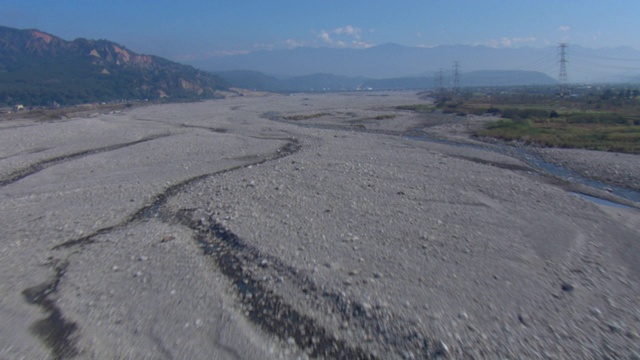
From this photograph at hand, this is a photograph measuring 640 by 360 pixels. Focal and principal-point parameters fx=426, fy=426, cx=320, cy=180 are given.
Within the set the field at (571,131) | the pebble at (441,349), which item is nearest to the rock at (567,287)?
the pebble at (441,349)

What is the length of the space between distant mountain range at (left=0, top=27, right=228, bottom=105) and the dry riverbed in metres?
82.9

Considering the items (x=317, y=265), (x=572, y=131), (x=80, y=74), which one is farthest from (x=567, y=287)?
(x=80, y=74)

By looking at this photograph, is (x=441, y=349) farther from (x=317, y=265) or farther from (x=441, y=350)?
(x=317, y=265)

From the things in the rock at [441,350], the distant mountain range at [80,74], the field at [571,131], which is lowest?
the rock at [441,350]

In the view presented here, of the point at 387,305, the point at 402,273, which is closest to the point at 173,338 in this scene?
the point at 387,305

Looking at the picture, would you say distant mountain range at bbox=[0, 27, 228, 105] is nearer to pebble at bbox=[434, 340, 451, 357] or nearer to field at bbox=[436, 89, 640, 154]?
field at bbox=[436, 89, 640, 154]

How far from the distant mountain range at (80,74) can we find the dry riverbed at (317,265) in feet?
272

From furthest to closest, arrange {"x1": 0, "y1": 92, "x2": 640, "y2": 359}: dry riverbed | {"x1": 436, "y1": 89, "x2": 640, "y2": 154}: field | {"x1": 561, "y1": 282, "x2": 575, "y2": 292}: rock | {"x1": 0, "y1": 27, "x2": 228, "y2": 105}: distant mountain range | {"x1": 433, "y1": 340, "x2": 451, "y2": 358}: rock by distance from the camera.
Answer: {"x1": 0, "y1": 27, "x2": 228, "y2": 105}: distant mountain range
{"x1": 436, "y1": 89, "x2": 640, "y2": 154}: field
{"x1": 561, "y1": 282, "x2": 575, "y2": 292}: rock
{"x1": 0, "y1": 92, "x2": 640, "y2": 359}: dry riverbed
{"x1": 433, "y1": 340, "x2": 451, "y2": 358}: rock

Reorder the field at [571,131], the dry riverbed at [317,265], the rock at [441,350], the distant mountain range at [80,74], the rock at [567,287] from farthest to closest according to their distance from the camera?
the distant mountain range at [80,74]
the field at [571,131]
the rock at [567,287]
the dry riverbed at [317,265]
the rock at [441,350]

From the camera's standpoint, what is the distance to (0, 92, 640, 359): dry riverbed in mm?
5992

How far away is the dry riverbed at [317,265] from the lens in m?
5.99

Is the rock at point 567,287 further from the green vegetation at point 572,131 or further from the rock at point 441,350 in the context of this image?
the green vegetation at point 572,131

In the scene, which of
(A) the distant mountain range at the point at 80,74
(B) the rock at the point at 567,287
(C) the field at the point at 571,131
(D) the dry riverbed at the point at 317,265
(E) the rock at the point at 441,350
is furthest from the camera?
(A) the distant mountain range at the point at 80,74

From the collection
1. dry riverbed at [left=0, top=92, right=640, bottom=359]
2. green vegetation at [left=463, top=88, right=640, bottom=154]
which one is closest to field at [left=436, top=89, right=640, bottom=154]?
green vegetation at [left=463, top=88, right=640, bottom=154]
